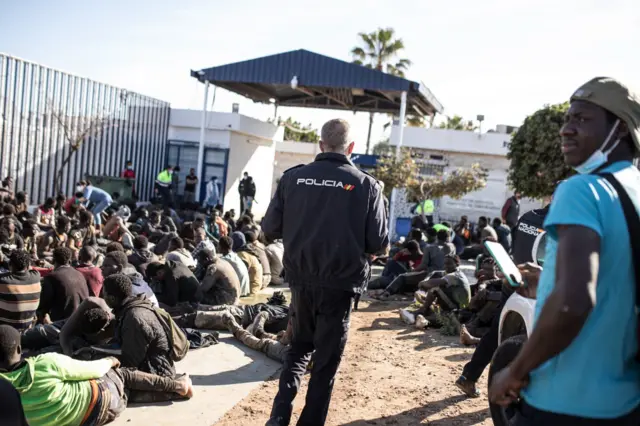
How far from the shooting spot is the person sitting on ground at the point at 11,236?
9625 millimetres

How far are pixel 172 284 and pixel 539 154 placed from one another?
31.8 feet

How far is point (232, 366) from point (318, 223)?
2.90 metres

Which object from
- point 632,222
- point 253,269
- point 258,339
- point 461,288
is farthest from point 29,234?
point 632,222

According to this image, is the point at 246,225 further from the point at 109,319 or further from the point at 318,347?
the point at 318,347

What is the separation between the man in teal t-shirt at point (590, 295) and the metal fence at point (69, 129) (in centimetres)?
1909

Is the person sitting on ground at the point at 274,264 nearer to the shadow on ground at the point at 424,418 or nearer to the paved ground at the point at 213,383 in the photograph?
the paved ground at the point at 213,383

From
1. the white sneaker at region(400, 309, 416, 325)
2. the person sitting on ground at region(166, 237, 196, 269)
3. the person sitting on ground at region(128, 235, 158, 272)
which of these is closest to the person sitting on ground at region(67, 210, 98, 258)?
the person sitting on ground at region(128, 235, 158, 272)

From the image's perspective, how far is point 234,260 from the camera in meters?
9.92

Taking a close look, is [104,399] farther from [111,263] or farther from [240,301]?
[240,301]

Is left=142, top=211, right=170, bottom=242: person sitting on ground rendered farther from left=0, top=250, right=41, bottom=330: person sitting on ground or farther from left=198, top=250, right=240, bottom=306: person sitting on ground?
left=0, top=250, right=41, bottom=330: person sitting on ground

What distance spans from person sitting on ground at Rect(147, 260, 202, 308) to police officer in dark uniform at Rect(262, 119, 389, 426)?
4.26m

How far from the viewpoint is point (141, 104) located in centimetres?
2555

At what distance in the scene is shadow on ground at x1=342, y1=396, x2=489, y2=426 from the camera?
197 inches

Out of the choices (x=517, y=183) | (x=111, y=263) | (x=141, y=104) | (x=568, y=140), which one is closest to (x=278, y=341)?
(x=111, y=263)
